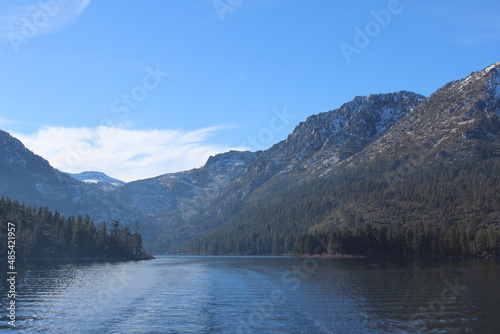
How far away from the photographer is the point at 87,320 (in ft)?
216

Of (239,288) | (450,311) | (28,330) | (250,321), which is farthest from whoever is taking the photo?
(239,288)

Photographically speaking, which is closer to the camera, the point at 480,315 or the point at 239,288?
the point at 480,315

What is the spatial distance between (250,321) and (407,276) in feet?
235

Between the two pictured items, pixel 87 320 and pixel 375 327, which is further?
pixel 87 320

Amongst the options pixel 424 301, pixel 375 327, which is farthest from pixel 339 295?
pixel 375 327

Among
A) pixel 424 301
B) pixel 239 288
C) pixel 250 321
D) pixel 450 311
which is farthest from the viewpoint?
pixel 239 288

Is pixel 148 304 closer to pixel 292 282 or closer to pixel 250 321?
pixel 250 321

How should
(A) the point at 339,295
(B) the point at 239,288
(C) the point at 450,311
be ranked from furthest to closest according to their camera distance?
(B) the point at 239,288
(A) the point at 339,295
(C) the point at 450,311

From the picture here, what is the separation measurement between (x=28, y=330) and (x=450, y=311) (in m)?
58.4

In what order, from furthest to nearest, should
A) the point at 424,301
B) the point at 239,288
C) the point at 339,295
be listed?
the point at 239,288
the point at 339,295
the point at 424,301

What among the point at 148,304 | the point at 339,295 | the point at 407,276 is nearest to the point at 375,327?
the point at 339,295

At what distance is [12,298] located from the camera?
82.5m

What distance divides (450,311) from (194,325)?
3770 centimetres

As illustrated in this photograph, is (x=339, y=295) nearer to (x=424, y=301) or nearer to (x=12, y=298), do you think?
(x=424, y=301)
